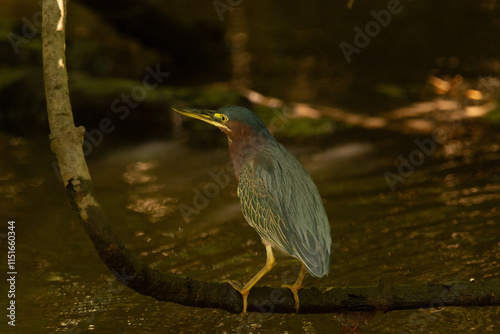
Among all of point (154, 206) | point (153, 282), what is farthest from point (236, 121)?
point (154, 206)

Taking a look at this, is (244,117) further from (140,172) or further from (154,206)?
(140,172)

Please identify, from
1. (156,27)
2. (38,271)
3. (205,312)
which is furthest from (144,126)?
(205,312)

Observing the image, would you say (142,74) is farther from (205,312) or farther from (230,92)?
(205,312)

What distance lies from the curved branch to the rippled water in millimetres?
1307

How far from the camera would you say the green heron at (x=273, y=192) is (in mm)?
3844

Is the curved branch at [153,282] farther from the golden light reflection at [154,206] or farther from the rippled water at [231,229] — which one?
the golden light reflection at [154,206]

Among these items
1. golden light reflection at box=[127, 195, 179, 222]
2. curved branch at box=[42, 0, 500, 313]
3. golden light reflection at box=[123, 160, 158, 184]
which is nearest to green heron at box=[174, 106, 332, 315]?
curved branch at box=[42, 0, 500, 313]

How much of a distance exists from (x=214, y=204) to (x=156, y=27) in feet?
19.9

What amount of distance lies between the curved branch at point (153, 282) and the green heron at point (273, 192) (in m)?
0.11

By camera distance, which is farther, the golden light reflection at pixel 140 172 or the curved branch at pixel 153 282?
the golden light reflection at pixel 140 172

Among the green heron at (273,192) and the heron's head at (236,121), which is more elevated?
the heron's head at (236,121)

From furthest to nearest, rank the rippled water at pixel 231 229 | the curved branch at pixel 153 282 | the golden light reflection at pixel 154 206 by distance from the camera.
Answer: the golden light reflection at pixel 154 206 → the rippled water at pixel 231 229 → the curved branch at pixel 153 282

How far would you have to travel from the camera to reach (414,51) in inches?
566

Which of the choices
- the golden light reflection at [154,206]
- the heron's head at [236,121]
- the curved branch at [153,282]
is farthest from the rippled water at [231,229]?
the heron's head at [236,121]
